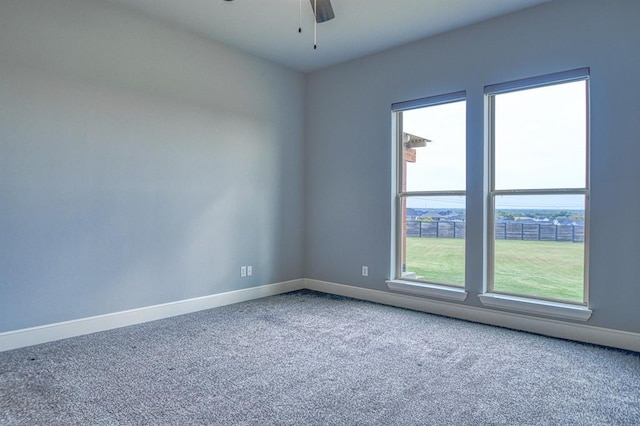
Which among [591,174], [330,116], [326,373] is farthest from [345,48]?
[326,373]

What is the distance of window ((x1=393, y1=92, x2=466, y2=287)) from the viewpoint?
411cm

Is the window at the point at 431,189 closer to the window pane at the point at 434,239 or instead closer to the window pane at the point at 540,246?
the window pane at the point at 434,239

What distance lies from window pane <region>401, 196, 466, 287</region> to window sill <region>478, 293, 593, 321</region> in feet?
1.27

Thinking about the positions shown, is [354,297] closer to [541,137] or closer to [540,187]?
[540,187]

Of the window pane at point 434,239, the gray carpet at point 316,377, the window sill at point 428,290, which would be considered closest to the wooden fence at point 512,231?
the window pane at point 434,239

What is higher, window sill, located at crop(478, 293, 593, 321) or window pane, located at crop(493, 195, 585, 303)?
window pane, located at crop(493, 195, 585, 303)

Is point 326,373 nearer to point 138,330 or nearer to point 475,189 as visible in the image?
point 138,330

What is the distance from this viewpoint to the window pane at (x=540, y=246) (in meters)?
3.44

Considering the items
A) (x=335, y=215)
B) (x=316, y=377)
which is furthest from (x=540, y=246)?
(x=316, y=377)

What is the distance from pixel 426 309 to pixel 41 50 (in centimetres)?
434

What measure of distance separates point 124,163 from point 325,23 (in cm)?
239

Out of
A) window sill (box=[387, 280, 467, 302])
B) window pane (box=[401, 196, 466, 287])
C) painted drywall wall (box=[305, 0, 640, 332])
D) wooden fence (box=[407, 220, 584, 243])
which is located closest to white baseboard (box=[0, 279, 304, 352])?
painted drywall wall (box=[305, 0, 640, 332])

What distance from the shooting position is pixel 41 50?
3.14 metres

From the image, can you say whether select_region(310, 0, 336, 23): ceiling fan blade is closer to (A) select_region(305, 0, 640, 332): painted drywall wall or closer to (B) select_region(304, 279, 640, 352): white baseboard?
(A) select_region(305, 0, 640, 332): painted drywall wall
